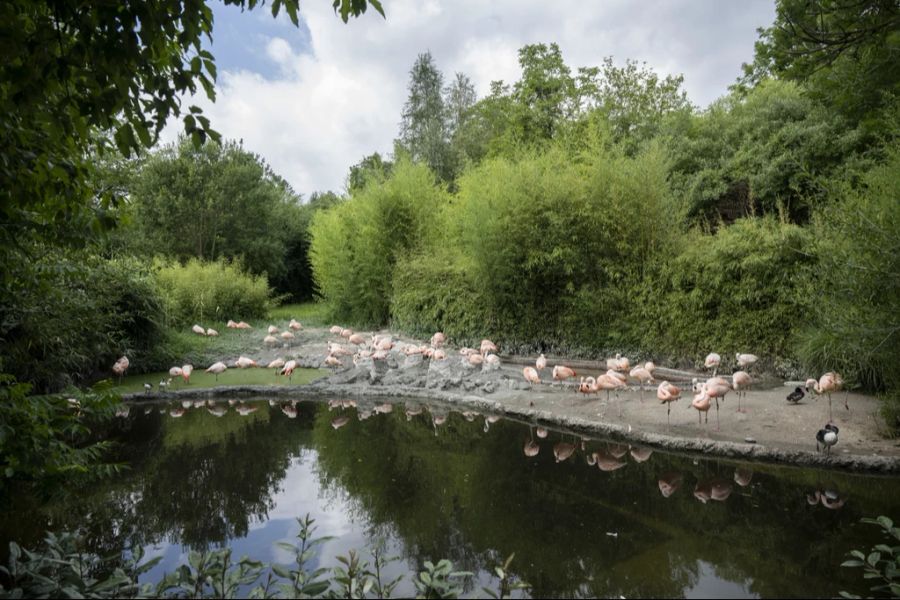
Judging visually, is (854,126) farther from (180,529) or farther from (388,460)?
(180,529)

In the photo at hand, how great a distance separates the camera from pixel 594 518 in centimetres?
Answer: 417

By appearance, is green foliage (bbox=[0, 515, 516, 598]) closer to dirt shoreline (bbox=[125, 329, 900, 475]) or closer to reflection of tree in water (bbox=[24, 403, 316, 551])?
A: reflection of tree in water (bbox=[24, 403, 316, 551])

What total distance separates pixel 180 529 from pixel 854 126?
1334 centimetres

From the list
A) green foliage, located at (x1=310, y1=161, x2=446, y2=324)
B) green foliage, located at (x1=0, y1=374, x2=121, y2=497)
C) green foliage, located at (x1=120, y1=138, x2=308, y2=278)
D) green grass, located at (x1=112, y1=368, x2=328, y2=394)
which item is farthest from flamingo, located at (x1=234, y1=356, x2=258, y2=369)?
green foliage, located at (x1=120, y1=138, x2=308, y2=278)

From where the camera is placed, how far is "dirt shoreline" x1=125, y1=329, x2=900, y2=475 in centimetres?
521

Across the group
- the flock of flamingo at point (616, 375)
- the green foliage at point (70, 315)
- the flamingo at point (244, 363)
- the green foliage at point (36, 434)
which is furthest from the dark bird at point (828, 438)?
the flamingo at point (244, 363)

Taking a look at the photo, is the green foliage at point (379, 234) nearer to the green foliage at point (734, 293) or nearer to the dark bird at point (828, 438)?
the green foliage at point (734, 293)

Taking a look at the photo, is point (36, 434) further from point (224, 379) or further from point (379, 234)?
point (379, 234)

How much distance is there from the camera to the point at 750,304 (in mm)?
8258

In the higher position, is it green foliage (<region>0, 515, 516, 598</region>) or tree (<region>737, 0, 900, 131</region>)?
tree (<region>737, 0, 900, 131</region>)

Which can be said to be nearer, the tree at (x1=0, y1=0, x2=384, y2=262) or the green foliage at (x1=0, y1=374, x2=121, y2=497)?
the tree at (x1=0, y1=0, x2=384, y2=262)

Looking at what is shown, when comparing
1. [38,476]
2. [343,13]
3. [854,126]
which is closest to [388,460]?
[38,476]

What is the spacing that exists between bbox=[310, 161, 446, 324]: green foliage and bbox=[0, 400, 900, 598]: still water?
30.1 feet

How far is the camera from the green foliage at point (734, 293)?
25.8 ft
